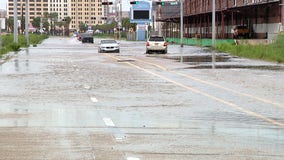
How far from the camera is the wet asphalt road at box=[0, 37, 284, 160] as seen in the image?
9.57 m

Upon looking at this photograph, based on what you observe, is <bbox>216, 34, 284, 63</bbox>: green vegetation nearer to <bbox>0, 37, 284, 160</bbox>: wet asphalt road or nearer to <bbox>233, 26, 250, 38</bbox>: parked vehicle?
<bbox>0, 37, 284, 160</bbox>: wet asphalt road

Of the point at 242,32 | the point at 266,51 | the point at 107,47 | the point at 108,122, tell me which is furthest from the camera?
the point at 242,32

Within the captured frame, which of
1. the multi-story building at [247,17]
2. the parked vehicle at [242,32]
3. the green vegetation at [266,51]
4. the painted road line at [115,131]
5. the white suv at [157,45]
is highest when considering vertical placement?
the multi-story building at [247,17]

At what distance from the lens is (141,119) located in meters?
13.2

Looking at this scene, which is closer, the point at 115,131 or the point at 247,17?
the point at 115,131

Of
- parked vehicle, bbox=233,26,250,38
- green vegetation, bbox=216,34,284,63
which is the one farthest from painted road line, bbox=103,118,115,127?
parked vehicle, bbox=233,26,250,38

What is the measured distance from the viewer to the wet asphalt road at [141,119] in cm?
957

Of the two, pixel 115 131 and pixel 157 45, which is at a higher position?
pixel 157 45

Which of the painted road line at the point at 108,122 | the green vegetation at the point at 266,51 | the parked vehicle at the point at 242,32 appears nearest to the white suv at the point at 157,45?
the green vegetation at the point at 266,51

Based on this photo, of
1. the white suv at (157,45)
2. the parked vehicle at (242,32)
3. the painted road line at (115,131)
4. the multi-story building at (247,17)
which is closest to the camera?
the painted road line at (115,131)

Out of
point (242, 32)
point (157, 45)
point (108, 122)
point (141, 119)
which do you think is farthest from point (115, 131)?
point (242, 32)

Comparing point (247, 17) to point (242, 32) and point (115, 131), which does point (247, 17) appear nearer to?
point (242, 32)

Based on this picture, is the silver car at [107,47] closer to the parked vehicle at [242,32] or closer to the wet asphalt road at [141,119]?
the parked vehicle at [242,32]

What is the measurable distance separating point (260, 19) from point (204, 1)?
100ft
